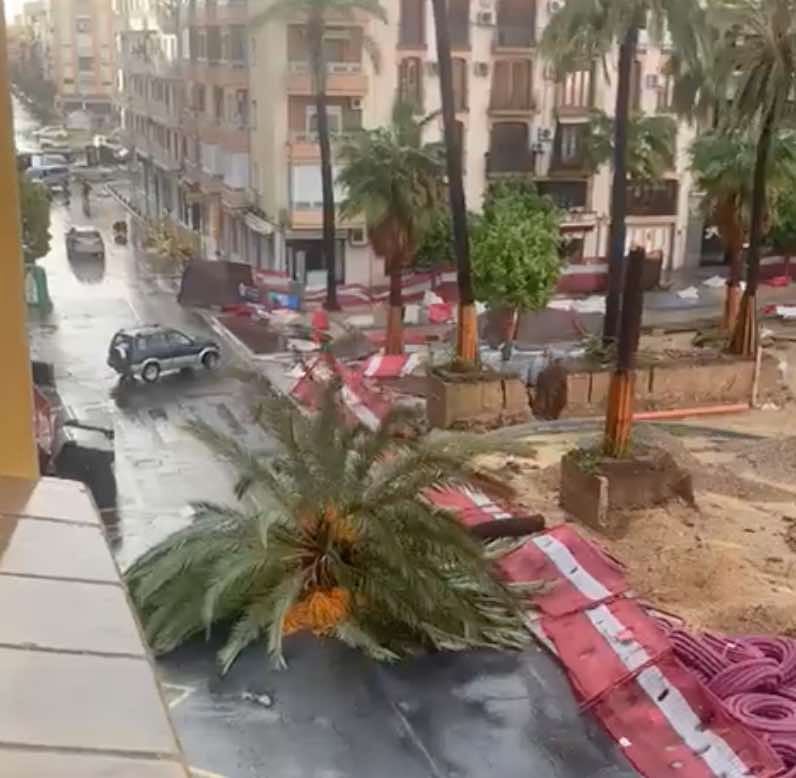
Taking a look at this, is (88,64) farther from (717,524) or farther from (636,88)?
(636,88)

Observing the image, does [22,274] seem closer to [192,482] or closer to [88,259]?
[192,482]

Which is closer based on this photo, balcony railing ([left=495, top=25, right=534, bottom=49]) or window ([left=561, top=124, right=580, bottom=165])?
balcony railing ([left=495, top=25, right=534, bottom=49])

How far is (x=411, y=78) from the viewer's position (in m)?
8.37

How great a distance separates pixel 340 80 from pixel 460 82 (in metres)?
0.99

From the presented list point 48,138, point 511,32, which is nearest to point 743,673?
point 48,138

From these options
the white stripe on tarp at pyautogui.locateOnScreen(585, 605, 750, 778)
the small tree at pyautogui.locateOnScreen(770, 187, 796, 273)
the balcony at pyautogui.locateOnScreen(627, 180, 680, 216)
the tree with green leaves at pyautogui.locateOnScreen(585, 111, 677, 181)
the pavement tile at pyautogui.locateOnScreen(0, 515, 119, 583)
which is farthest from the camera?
the small tree at pyautogui.locateOnScreen(770, 187, 796, 273)

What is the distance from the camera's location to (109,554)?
0.60 metres

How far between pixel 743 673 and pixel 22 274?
2.84 m

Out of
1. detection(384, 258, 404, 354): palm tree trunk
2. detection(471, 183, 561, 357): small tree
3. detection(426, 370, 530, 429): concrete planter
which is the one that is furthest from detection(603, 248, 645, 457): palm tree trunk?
detection(384, 258, 404, 354): palm tree trunk

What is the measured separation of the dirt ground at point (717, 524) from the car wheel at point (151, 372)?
2.08 metres

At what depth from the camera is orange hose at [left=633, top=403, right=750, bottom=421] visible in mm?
Answer: 7824

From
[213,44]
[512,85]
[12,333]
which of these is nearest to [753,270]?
[512,85]

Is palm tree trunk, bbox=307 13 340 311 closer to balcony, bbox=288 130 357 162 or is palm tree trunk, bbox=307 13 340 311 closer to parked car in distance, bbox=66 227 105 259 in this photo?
balcony, bbox=288 130 357 162

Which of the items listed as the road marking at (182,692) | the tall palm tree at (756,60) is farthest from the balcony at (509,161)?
the road marking at (182,692)
